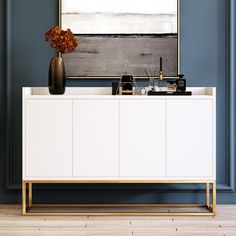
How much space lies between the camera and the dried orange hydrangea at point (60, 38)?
317cm

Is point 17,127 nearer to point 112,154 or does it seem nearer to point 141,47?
point 112,154

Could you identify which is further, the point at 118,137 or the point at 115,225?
the point at 118,137

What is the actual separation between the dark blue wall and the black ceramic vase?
258 millimetres

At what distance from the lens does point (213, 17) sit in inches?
135

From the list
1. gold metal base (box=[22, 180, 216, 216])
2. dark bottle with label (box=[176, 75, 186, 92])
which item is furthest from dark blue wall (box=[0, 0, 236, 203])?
dark bottle with label (box=[176, 75, 186, 92])

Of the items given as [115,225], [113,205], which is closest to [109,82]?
[113,205]

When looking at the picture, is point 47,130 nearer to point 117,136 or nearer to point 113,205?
point 117,136

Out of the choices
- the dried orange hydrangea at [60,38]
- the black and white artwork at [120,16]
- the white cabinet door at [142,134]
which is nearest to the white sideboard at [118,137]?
the white cabinet door at [142,134]

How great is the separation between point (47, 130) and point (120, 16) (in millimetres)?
918

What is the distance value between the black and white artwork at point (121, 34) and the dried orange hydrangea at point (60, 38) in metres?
0.21

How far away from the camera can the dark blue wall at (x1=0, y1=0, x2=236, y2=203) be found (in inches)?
135

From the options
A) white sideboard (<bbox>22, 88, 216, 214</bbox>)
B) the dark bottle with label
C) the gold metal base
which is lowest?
the gold metal base

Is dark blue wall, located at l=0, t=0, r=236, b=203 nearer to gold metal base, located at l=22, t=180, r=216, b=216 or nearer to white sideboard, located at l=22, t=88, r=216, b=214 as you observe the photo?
gold metal base, located at l=22, t=180, r=216, b=216

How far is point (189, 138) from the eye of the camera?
308 centimetres
